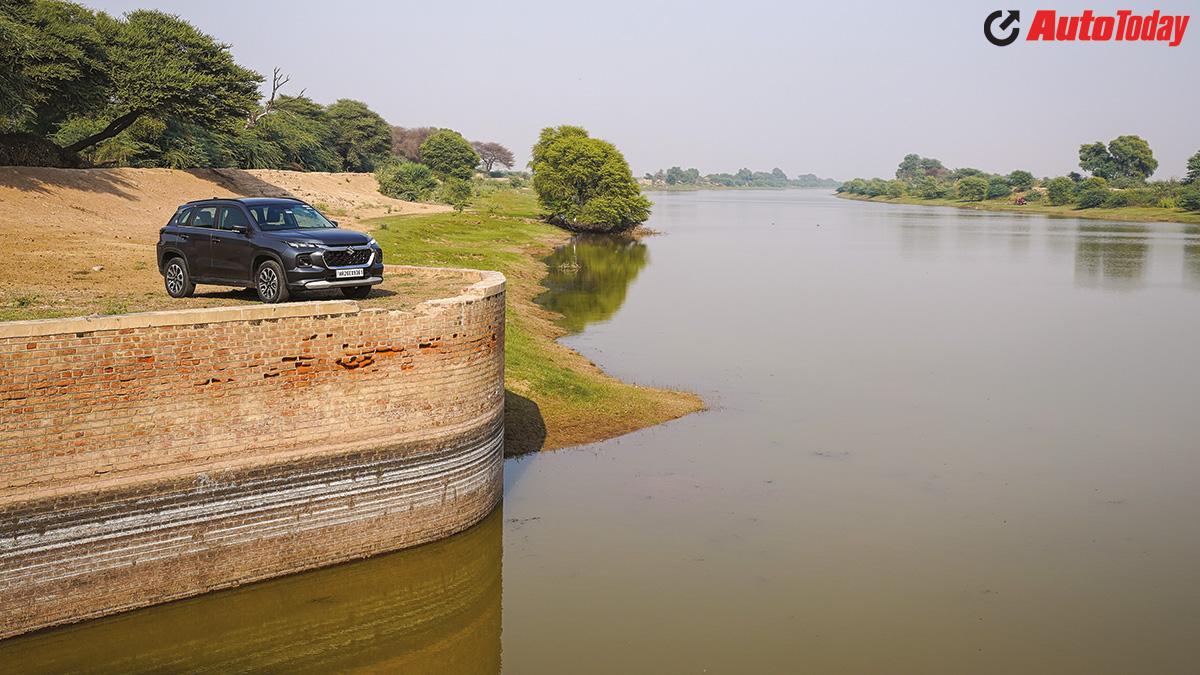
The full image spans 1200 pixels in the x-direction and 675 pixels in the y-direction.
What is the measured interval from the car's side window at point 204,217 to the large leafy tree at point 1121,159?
160296mm

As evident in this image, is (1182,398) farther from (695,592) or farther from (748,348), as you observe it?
(695,592)

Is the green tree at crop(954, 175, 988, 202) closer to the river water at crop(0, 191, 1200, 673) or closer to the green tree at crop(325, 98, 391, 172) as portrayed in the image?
the green tree at crop(325, 98, 391, 172)

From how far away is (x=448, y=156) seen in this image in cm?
10162

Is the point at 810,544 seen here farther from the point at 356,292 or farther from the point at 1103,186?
the point at 1103,186

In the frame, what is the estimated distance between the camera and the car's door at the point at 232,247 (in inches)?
588

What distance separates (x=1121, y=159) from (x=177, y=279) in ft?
544

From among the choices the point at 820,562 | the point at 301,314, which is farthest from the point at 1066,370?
the point at 301,314

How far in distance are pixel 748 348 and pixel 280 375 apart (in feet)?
62.8

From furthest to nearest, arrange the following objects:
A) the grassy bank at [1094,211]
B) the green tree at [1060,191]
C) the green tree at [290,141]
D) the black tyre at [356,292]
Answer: the green tree at [1060,191] < the grassy bank at [1094,211] < the green tree at [290,141] < the black tyre at [356,292]

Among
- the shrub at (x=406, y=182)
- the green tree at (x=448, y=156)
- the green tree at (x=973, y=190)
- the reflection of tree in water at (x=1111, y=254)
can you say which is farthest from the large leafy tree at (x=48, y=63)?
the green tree at (x=973, y=190)

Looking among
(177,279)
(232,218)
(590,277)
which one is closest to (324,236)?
(232,218)

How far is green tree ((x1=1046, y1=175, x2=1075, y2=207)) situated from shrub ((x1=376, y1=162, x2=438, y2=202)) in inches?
3797

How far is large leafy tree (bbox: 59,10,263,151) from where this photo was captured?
3647cm

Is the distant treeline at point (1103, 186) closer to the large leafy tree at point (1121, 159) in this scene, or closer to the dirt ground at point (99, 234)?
the large leafy tree at point (1121, 159)
